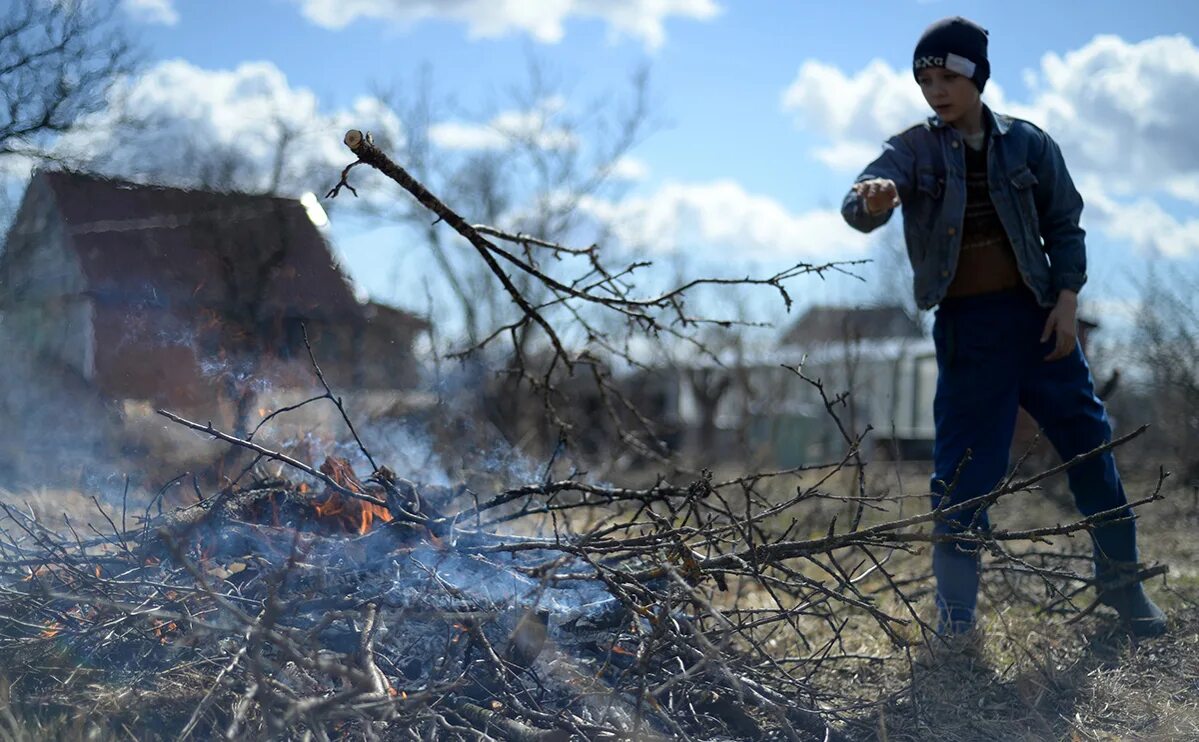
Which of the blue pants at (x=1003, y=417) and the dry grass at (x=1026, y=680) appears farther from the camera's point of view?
the blue pants at (x=1003, y=417)

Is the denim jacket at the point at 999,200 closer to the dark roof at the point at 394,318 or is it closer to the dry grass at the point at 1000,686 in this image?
the dry grass at the point at 1000,686

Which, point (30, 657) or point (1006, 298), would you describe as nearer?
point (30, 657)

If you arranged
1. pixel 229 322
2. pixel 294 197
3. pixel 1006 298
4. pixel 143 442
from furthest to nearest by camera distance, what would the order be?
1. pixel 294 197
2. pixel 229 322
3. pixel 143 442
4. pixel 1006 298

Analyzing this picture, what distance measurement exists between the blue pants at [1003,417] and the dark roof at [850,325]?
8.23m

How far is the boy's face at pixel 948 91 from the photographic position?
3.11 m

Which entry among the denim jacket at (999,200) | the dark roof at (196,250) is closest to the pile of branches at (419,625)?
the denim jacket at (999,200)

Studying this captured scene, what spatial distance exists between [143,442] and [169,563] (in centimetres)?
161

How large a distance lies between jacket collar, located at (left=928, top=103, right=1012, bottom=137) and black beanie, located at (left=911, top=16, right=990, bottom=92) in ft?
0.61

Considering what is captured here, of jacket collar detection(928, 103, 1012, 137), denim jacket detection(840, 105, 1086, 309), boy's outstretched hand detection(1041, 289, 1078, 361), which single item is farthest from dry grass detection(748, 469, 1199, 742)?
jacket collar detection(928, 103, 1012, 137)

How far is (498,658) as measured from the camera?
2.35m

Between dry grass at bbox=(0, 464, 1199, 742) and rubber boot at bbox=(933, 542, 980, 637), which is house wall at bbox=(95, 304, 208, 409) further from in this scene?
rubber boot at bbox=(933, 542, 980, 637)

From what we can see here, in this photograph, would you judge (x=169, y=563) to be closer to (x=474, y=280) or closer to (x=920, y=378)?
(x=474, y=280)


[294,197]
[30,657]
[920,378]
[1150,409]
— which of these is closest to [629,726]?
[30,657]

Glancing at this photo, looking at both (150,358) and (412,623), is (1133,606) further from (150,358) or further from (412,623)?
(150,358)
